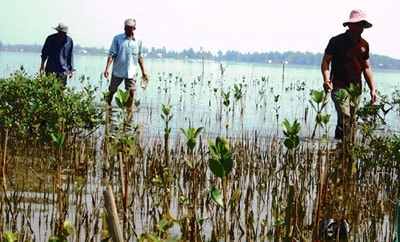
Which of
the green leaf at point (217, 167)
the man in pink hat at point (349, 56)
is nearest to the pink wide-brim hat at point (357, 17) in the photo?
the man in pink hat at point (349, 56)

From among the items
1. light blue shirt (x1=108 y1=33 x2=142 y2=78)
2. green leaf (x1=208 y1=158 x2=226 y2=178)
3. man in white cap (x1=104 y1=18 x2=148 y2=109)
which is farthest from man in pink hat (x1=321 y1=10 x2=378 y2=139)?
green leaf (x1=208 y1=158 x2=226 y2=178)

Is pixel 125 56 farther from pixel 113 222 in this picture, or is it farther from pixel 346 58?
pixel 113 222

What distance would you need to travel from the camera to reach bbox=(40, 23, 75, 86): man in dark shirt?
1070 centimetres

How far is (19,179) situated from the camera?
654cm

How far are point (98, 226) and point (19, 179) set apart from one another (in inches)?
73.7

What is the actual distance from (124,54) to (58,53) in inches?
45.1

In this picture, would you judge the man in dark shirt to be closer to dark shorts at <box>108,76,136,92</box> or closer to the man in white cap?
the man in white cap

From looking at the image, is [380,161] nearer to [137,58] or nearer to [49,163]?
[49,163]

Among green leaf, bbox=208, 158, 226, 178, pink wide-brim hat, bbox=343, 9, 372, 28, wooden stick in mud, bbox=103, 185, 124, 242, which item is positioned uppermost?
pink wide-brim hat, bbox=343, 9, 372, 28

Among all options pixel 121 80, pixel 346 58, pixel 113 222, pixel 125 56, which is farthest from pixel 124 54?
pixel 113 222

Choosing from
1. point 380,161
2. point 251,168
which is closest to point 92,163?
point 251,168

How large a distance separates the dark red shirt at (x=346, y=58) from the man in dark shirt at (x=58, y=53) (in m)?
4.25

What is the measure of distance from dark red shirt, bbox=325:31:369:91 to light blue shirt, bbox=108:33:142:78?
3840mm

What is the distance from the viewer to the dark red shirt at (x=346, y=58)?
862cm
